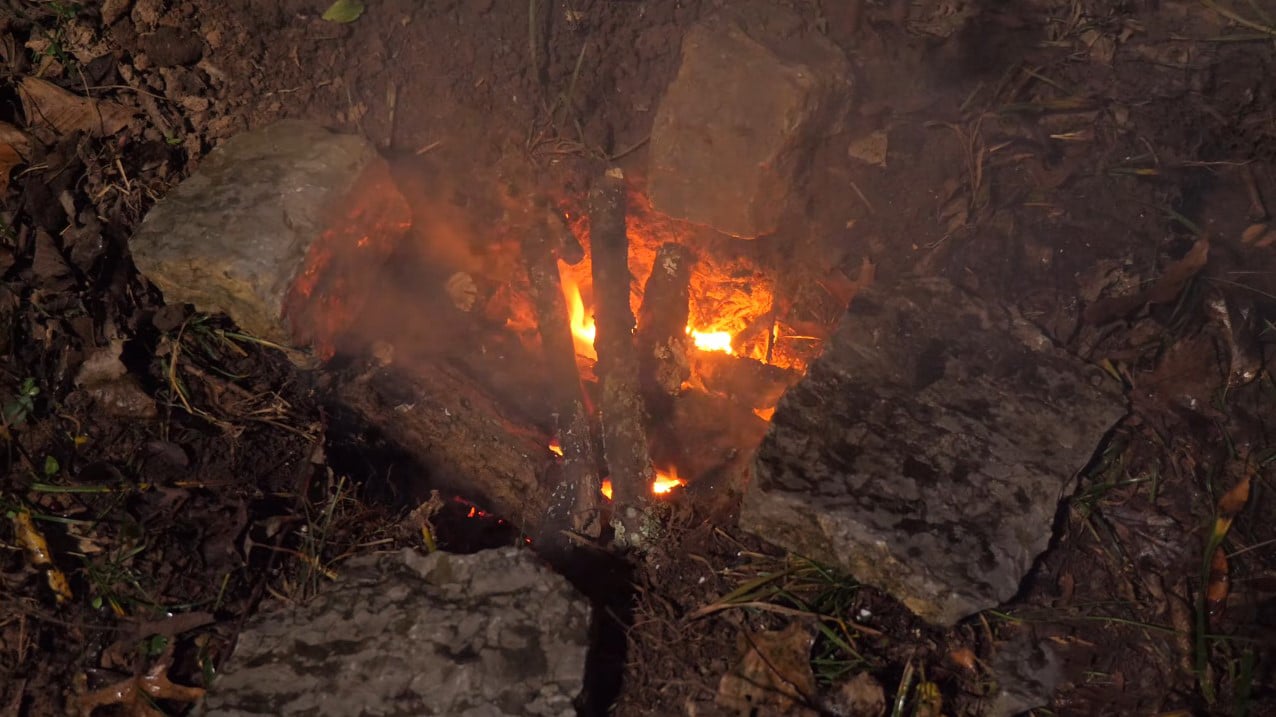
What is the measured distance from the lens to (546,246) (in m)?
3.88

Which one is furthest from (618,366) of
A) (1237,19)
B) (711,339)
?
(1237,19)

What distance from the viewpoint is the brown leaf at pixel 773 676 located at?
2572 millimetres

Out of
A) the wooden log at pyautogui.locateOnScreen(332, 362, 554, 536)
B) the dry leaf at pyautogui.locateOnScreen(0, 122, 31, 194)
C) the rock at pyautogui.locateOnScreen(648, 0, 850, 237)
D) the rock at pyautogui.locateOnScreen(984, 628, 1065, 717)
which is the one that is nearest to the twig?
the rock at pyautogui.locateOnScreen(648, 0, 850, 237)

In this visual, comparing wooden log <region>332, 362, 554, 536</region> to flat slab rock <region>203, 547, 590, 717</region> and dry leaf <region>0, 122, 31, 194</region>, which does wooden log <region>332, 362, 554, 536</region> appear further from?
dry leaf <region>0, 122, 31, 194</region>

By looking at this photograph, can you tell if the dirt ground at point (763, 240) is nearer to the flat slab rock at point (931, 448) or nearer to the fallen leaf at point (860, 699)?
the fallen leaf at point (860, 699)

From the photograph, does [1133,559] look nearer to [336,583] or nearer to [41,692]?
[336,583]

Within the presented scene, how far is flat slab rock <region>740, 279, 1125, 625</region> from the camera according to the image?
2.71 metres

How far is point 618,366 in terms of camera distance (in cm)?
355

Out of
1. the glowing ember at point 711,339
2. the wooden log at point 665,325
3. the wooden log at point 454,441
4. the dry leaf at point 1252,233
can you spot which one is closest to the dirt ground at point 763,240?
the dry leaf at point 1252,233

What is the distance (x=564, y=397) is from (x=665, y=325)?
1.96 feet

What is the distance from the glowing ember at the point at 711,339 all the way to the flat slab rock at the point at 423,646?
5.87 feet

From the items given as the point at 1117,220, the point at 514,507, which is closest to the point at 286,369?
the point at 514,507

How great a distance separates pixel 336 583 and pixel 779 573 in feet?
5.03

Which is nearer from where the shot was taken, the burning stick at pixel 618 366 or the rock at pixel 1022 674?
the rock at pixel 1022 674
